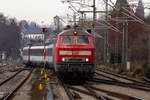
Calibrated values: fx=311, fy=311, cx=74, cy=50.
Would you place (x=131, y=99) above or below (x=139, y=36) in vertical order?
below

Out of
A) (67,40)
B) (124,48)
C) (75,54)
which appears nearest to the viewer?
(75,54)

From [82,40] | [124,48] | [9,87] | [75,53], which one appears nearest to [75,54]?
[75,53]

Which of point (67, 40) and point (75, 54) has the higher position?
point (67, 40)

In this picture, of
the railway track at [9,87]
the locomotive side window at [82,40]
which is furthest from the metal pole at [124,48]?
the railway track at [9,87]

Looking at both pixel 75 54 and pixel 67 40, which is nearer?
pixel 75 54

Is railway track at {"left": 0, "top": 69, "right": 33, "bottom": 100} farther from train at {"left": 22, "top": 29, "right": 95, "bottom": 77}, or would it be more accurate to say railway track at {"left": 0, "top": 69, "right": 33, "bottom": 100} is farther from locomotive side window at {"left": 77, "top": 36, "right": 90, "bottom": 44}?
locomotive side window at {"left": 77, "top": 36, "right": 90, "bottom": 44}

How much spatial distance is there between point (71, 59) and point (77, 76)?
1054 millimetres

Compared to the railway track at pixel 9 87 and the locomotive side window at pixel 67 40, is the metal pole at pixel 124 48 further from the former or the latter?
the railway track at pixel 9 87

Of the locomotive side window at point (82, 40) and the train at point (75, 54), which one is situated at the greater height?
the locomotive side window at point (82, 40)

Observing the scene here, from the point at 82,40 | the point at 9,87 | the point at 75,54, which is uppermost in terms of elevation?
the point at 82,40

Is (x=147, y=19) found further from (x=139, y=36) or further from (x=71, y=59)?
(x=71, y=59)

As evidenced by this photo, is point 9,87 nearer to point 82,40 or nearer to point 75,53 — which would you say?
point 75,53

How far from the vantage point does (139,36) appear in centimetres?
1147

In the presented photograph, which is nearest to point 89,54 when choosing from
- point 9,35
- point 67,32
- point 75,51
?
point 75,51
